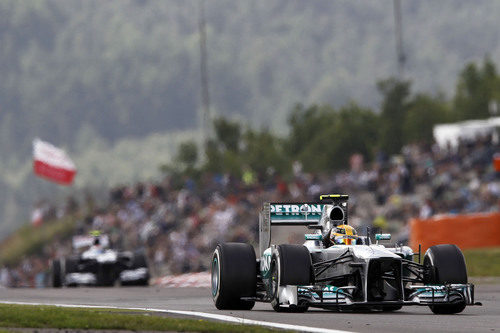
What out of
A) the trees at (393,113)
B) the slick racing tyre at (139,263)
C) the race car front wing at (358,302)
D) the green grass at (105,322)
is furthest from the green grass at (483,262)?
the trees at (393,113)

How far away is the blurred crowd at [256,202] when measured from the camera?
3856 cm

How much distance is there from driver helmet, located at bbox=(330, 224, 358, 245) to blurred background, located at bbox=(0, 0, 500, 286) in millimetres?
13533

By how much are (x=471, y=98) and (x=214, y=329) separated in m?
76.3

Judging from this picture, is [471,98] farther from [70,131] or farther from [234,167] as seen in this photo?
[70,131]

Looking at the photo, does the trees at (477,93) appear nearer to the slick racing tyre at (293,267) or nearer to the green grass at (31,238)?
the green grass at (31,238)

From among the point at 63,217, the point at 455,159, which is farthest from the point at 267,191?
the point at 63,217

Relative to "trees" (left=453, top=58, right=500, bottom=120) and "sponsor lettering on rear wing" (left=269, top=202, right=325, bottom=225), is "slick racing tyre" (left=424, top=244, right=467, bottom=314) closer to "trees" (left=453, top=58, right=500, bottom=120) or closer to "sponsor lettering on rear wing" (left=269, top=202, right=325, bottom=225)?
"sponsor lettering on rear wing" (left=269, top=202, right=325, bottom=225)

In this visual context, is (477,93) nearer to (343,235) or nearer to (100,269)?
(100,269)

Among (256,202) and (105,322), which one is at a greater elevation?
(256,202)

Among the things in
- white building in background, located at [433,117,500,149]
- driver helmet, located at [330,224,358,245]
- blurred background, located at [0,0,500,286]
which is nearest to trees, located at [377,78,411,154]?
blurred background, located at [0,0,500,286]

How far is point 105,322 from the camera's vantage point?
46.5 feet

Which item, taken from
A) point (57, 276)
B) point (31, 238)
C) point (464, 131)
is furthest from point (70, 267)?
point (31, 238)

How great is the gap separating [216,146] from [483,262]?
60.8m

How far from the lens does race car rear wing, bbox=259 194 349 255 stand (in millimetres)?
18531
